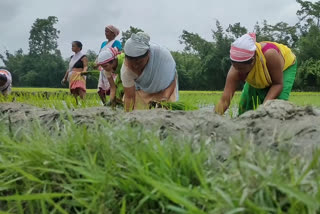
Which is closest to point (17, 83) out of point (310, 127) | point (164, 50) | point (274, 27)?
point (274, 27)

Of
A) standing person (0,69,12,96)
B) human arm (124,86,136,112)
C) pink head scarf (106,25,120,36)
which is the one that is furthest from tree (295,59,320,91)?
human arm (124,86,136,112)

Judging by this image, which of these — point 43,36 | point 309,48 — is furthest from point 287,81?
point 43,36

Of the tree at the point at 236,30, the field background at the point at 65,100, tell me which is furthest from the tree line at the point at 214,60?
the field background at the point at 65,100

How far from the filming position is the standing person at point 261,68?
130 inches

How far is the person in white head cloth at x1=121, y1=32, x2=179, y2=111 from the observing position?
160 inches

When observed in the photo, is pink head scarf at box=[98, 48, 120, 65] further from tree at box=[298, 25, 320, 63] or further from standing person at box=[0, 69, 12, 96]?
tree at box=[298, 25, 320, 63]

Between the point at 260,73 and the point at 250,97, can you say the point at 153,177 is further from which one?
the point at 250,97

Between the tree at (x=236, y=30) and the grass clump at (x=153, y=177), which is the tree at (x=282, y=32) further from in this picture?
the grass clump at (x=153, y=177)

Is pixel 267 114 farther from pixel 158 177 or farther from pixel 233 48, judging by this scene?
pixel 233 48

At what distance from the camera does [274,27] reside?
1759 inches

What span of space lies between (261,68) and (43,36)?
193 feet

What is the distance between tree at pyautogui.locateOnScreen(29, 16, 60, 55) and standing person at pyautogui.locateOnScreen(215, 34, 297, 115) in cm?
5718

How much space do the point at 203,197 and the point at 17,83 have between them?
47.1 meters

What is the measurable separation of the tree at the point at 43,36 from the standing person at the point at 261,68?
57184mm
